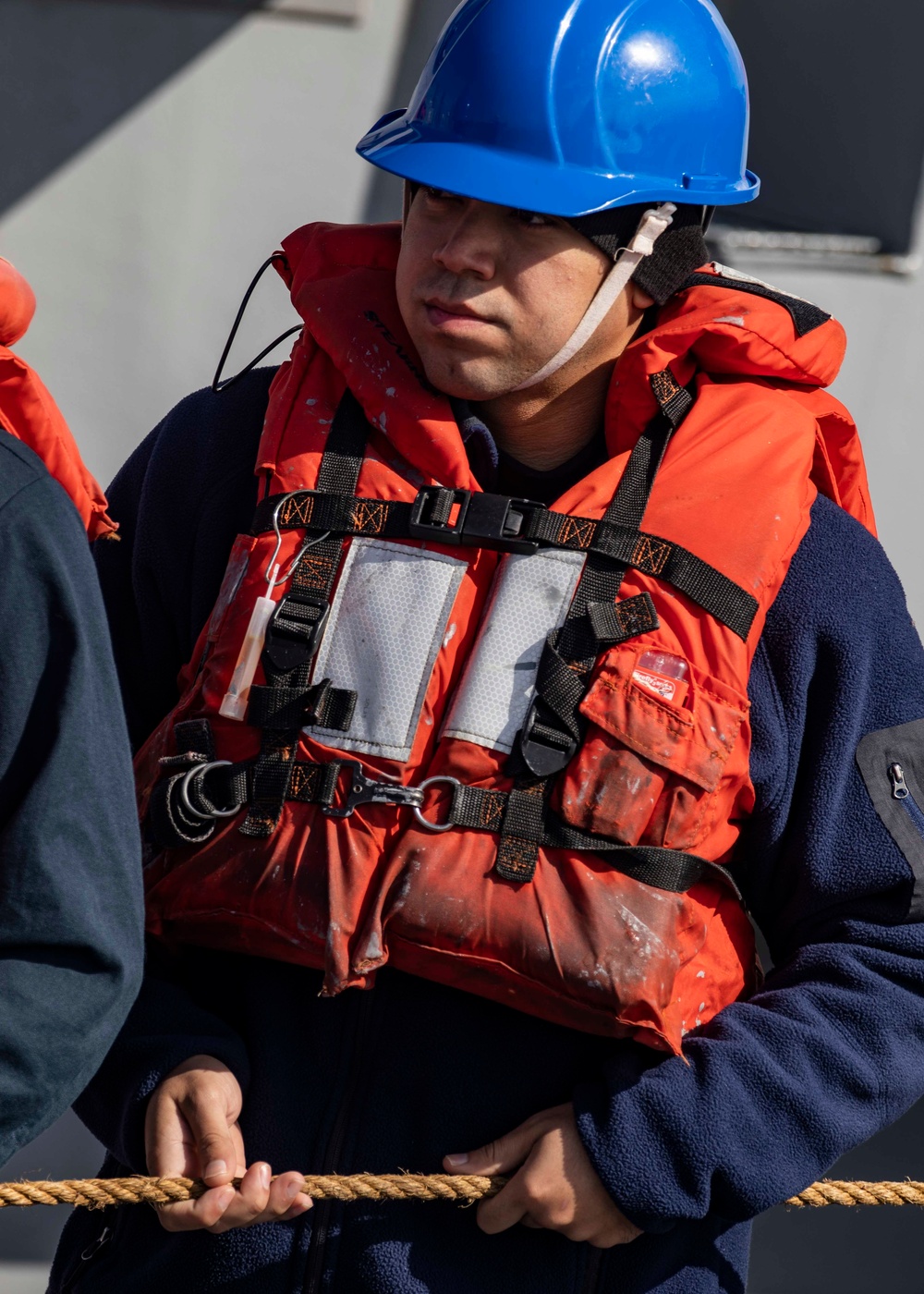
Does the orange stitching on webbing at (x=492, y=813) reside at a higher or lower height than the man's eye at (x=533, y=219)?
lower

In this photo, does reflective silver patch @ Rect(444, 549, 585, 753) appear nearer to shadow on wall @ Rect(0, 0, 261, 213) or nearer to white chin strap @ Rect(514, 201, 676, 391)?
white chin strap @ Rect(514, 201, 676, 391)

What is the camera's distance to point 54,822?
1293 mm

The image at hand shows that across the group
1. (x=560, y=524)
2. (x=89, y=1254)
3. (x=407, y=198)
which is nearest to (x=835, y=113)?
(x=407, y=198)

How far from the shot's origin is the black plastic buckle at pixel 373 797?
177cm

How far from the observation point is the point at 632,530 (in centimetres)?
187

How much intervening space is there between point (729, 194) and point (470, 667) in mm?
787

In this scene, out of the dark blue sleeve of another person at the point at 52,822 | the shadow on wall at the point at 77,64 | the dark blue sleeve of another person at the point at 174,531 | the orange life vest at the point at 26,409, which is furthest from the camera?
the shadow on wall at the point at 77,64

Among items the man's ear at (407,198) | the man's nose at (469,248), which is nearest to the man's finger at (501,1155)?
the man's nose at (469,248)

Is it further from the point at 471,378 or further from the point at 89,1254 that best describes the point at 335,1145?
the point at 471,378

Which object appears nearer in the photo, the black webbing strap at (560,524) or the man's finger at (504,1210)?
the man's finger at (504,1210)

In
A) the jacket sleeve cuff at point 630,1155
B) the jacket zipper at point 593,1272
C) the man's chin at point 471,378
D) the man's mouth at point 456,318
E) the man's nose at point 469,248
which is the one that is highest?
the man's nose at point 469,248

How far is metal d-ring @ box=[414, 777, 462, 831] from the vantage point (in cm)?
175

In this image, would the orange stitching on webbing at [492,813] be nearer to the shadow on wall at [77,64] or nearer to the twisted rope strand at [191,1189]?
the twisted rope strand at [191,1189]

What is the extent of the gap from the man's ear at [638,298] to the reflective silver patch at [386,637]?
0.46 meters
